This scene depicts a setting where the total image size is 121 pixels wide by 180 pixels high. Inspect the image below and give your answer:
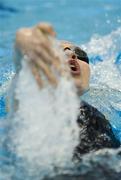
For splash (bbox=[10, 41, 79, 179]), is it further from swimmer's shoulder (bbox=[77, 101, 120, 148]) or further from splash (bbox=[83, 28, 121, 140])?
splash (bbox=[83, 28, 121, 140])

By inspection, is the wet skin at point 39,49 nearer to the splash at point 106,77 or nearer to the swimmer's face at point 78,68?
the swimmer's face at point 78,68

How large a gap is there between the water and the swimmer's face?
0.18m

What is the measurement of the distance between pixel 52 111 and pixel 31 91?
80 mm

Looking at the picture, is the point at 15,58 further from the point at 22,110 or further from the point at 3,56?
the point at 3,56

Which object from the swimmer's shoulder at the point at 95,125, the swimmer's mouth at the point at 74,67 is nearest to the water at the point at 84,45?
the swimmer's shoulder at the point at 95,125

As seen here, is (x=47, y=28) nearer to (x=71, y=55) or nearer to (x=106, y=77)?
(x=71, y=55)

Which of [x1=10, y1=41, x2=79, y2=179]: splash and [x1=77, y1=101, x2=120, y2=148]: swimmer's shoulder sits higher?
[x1=77, y1=101, x2=120, y2=148]: swimmer's shoulder

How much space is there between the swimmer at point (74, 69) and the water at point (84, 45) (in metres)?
0.08

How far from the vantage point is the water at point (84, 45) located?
148cm

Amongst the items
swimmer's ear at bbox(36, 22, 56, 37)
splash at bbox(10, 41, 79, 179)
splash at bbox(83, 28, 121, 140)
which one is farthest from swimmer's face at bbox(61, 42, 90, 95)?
splash at bbox(83, 28, 121, 140)

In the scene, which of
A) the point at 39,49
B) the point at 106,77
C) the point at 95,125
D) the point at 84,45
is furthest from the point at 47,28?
the point at 84,45

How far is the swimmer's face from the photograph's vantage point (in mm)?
1517

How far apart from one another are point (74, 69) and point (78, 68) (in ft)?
0.04

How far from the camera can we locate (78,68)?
5.13 feet
